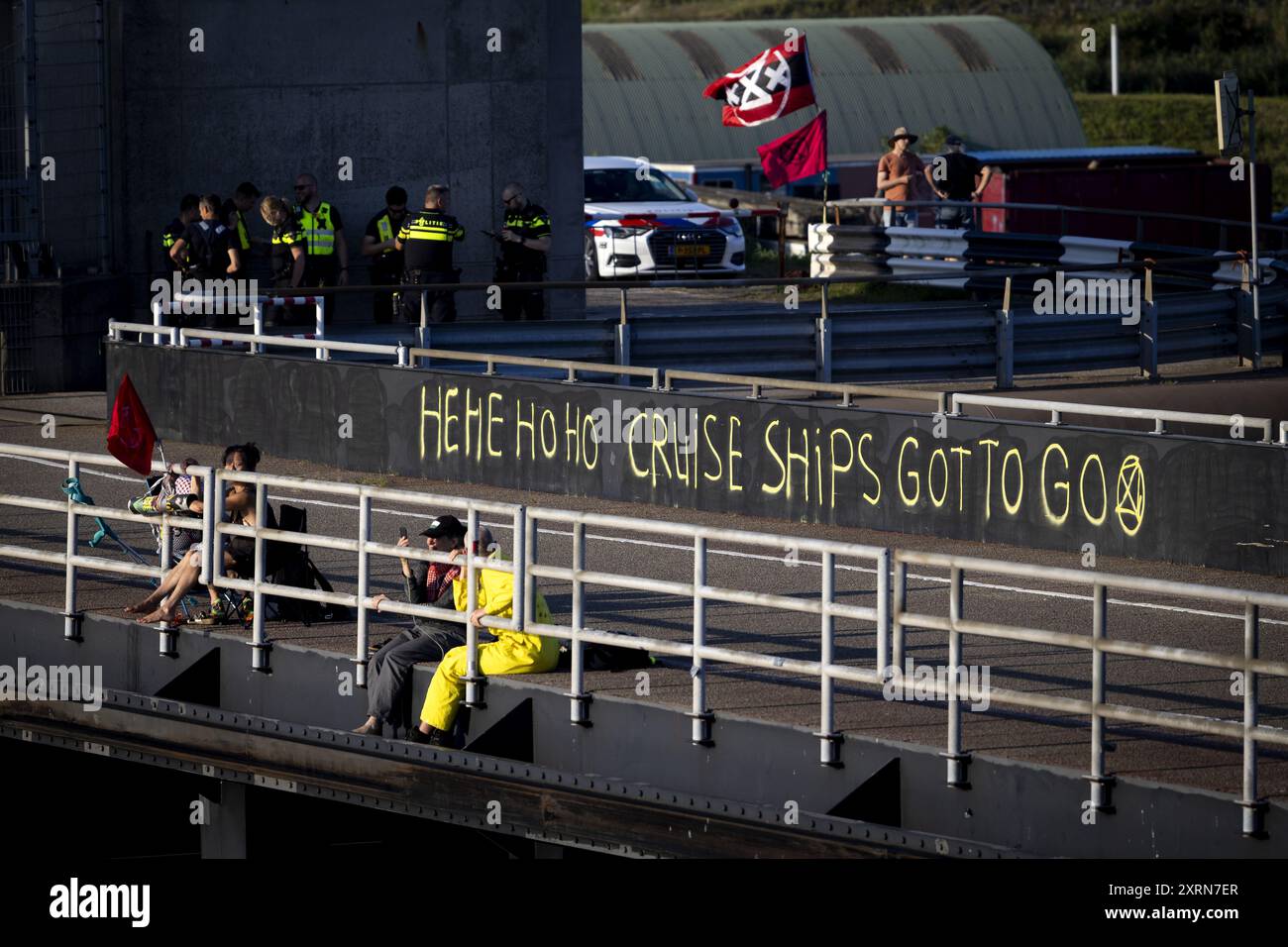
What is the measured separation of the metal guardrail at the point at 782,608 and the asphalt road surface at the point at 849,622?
0.25m

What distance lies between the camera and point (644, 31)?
58.3 m

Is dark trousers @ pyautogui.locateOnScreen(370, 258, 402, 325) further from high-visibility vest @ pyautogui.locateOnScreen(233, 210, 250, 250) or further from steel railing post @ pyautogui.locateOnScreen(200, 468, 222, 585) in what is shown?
steel railing post @ pyautogui.locateOnScreen(200, 468, 222, 585)

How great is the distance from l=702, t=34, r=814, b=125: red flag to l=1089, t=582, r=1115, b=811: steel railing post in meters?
19.3

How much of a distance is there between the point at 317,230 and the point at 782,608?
14.0 m

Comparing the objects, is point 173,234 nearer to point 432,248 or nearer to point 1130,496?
point 432,248

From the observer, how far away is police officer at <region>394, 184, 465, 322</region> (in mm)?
23469

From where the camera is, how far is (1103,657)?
30.3ft

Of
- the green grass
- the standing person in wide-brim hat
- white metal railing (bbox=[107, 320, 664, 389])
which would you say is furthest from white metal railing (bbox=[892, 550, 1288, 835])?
the green grass

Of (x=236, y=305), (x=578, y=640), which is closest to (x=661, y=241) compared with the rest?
(x=236, y=305)

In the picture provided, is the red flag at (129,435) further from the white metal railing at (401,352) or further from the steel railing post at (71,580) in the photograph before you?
the white metal railing at (401,352)

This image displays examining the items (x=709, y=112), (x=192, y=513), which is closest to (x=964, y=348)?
(x=192, y=513)

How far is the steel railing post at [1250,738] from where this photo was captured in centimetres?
869

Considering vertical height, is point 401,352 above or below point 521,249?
below

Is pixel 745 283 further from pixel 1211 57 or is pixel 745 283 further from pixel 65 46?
pixel 1211 57
